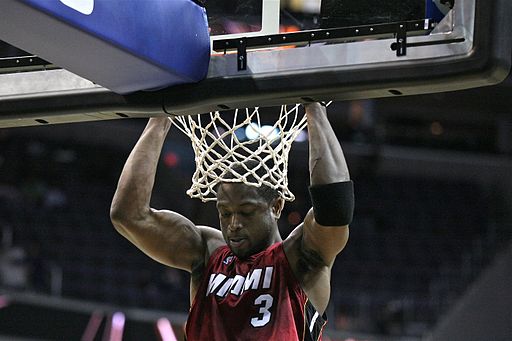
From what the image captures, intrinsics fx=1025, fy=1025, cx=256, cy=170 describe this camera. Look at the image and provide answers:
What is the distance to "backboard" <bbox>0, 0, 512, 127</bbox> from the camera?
289cm

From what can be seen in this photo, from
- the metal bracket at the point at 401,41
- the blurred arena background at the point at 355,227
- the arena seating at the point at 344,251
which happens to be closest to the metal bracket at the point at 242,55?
the metal bracket at the point at 401,41

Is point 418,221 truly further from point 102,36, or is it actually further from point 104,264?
point 102,36

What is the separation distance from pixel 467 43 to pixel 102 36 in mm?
1019

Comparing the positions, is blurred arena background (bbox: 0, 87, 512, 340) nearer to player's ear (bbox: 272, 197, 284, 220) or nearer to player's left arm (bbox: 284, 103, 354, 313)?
player's ear (bbox: 272, 197, 284, 220)

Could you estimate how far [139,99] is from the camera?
130 inches

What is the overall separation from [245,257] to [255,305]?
24cm

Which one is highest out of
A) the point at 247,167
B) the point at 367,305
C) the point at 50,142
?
the point at 247,167

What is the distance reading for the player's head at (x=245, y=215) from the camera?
4.05m

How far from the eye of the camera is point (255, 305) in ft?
13.0

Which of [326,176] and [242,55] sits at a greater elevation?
[242,55]

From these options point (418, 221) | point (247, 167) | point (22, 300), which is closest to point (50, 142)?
point (22, 300)

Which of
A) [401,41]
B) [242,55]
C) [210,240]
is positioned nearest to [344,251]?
[210,240]

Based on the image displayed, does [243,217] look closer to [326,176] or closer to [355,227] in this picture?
[326,176]

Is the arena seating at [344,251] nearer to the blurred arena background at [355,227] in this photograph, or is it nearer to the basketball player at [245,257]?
the blurred arena background at [355,227]
